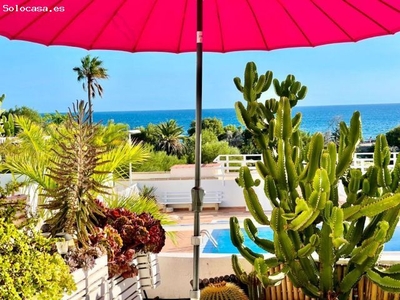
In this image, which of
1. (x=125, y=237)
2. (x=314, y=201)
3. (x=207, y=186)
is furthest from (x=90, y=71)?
(x=314, y=201)

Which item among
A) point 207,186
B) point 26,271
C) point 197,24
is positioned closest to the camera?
point 26,271

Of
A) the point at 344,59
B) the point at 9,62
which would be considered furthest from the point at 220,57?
the point at 9,62

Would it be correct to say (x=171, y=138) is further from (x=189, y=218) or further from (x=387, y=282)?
(x=387, y=282)

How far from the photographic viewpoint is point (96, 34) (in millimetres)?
2414

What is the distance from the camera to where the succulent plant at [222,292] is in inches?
104

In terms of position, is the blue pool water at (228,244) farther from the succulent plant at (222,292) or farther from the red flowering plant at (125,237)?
the succulent plant at (222,292)

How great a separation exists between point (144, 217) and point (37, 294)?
1.33 metres

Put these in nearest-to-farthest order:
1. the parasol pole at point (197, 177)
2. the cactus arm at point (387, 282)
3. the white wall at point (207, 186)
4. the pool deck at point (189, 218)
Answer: the cactus arm at point (387, 282) → the parasol pole at point (197, 177) → the pool deck at point (189, 218) → the white wall at point (207, 186)

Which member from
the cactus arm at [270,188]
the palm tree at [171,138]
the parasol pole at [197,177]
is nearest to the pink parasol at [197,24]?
the parasol pole at [197,177]

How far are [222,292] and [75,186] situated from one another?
0.90m

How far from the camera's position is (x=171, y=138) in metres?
25.8

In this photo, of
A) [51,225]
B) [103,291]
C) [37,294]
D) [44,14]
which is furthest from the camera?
[51,225]

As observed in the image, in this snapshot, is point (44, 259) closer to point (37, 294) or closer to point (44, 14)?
point (37, 294)

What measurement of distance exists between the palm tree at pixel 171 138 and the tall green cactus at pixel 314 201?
23.1m
